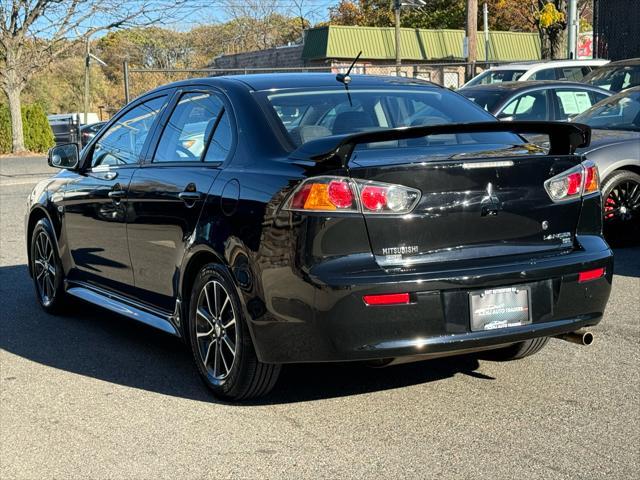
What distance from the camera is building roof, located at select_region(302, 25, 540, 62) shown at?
47.6 meters

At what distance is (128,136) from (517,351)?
285cm

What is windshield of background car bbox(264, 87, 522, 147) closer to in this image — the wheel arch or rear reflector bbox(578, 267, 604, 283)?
rear reflector bbox(578, 267, 604, 283)

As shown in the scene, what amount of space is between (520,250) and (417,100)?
1417 mm

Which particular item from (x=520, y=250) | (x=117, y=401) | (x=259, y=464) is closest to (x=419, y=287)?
(x=520, y=250)

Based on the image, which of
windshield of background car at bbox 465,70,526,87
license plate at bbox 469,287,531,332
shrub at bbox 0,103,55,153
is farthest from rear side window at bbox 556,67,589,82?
shrub at bbox 0,103,55,153

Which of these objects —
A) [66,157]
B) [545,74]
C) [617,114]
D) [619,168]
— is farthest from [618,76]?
[66,157]

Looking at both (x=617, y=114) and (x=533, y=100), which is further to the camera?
(x=533, y=100)

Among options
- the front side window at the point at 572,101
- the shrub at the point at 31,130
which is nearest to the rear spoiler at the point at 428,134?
the front side window at the point at 572,101

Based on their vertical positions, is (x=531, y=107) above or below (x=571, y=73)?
below

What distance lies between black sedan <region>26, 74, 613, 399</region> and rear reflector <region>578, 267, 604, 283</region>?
1 cm

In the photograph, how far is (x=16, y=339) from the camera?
6.83m

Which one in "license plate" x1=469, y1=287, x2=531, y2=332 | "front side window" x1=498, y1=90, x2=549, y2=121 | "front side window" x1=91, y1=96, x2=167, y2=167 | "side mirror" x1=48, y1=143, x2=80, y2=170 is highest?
"front side window" x1=91, y1=96, x2=167, y2=167

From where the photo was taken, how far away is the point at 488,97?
1308cm

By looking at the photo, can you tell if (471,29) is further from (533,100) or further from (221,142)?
(221,142)
